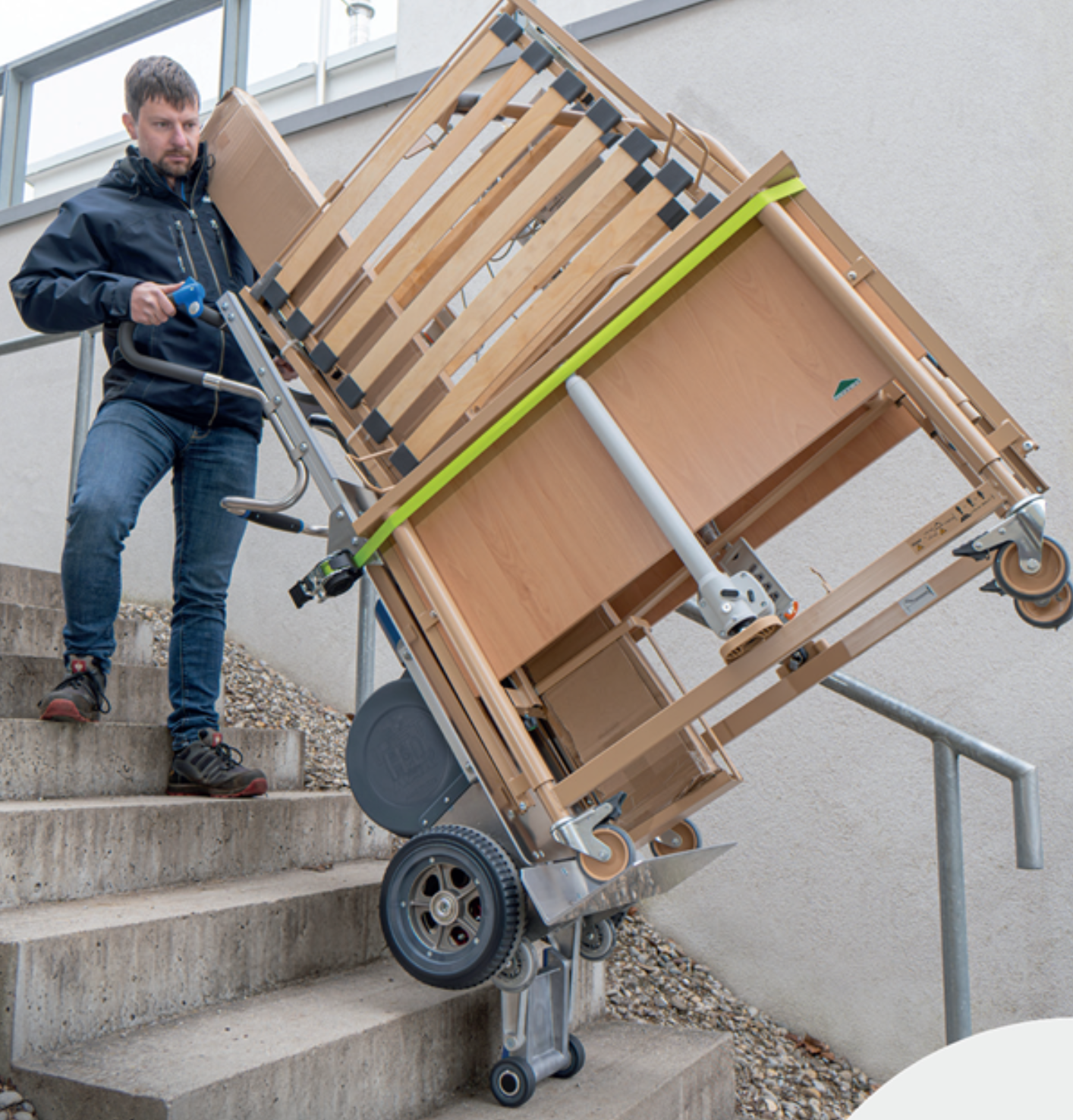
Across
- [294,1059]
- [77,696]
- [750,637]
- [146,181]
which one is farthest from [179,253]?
[294,1059]

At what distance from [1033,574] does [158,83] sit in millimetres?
2125

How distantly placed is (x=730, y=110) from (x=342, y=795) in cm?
247

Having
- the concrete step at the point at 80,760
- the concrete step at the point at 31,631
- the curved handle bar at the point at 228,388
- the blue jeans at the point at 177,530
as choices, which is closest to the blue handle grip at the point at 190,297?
the curved handle bar at the point at 228,388

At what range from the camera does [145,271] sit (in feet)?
8.04

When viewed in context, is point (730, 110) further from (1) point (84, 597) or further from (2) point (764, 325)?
(1) point (84, 597)

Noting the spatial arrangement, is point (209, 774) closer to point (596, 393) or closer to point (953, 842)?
point (596, 393)

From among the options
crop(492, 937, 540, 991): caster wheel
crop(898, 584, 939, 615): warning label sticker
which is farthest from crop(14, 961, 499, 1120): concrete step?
crop(898, 584, 939, 615): warning label sticker

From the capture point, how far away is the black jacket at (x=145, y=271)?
232 cm

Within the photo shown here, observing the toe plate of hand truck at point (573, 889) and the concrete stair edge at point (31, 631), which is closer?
the toe plate of hand truck at point (573, 889)

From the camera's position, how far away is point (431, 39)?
4.48 meters

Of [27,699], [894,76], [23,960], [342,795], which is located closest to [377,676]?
[342,795]

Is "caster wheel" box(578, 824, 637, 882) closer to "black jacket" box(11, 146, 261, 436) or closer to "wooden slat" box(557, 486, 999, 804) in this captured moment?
"wooden slat" box(557, 486, 999, 804)

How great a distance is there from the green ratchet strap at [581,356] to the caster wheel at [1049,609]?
0.72 meters

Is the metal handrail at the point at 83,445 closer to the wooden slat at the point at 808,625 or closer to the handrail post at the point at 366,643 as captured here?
the handrail post at the point at 366,643
